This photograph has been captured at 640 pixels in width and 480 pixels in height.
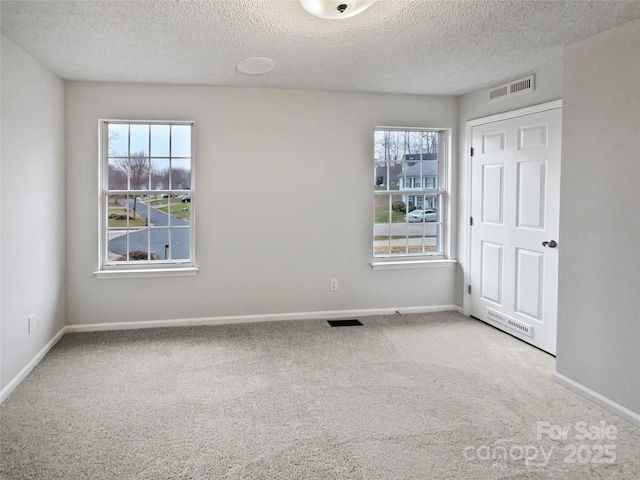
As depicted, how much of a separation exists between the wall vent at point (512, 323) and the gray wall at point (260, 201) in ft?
2.68

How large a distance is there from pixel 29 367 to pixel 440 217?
13.0ft

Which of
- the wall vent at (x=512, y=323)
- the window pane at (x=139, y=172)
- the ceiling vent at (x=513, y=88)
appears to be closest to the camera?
the ceiling vent at (x=513, y=88)

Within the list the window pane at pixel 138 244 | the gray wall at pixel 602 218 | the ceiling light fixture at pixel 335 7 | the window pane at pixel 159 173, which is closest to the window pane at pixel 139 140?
the window pane at pixel 159 173

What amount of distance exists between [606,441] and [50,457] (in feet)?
9.07

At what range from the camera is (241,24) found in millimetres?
2842

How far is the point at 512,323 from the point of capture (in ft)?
13.9

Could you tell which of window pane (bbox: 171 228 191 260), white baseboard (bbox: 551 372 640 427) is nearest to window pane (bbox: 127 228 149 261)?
window pane (bbox: 171 228 191 260)

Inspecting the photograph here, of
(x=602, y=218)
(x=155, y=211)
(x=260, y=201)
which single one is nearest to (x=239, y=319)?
(x=260, y=201)

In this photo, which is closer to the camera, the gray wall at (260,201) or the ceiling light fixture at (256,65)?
the ceiling light fixture at (256,65)

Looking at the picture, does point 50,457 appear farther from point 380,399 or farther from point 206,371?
point 380,399

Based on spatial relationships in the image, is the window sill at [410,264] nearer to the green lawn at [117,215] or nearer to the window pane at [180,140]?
the window pane at [180,140]

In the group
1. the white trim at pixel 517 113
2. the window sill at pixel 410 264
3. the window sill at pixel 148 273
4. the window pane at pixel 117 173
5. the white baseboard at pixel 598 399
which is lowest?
the white baseboard at pixel 598 399

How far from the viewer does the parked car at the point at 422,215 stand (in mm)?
5078

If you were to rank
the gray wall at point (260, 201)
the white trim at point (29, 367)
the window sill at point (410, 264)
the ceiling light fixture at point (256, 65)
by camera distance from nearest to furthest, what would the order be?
1. the white trim at point (29, 367)
2. the ceiling light fixture at point (256, 65)
3. the gray wall at point (260, 201)
4. the window sill at point (410, 264)
